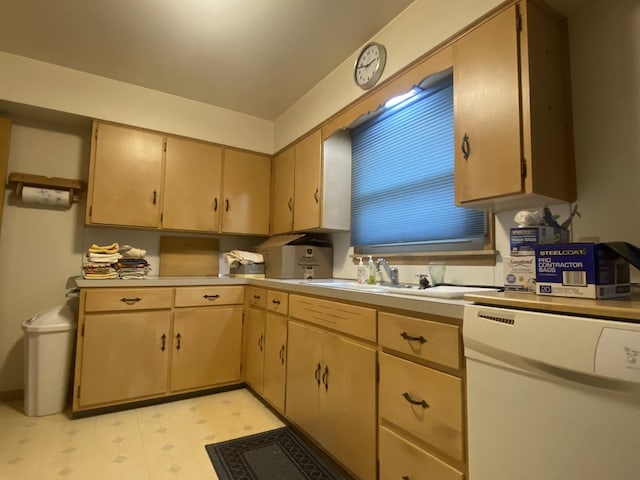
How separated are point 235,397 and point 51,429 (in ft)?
3.70

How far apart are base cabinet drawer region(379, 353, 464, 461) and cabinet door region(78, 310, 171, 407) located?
1.78m

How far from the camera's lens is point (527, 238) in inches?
48.1

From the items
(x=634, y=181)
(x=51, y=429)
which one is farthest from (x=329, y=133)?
(x=51, y=429)

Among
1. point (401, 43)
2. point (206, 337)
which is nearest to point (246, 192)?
point (206, 337)

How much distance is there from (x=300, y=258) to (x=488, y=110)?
1.70 m

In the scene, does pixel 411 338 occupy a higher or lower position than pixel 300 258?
lower

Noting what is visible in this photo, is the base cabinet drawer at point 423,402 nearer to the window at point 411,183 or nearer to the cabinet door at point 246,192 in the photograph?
the window at point 411,183

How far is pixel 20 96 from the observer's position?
243 cm

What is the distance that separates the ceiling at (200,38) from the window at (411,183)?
1.75 feet

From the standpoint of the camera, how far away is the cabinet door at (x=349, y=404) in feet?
4.84

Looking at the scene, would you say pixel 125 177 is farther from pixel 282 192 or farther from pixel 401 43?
pixel 401 43

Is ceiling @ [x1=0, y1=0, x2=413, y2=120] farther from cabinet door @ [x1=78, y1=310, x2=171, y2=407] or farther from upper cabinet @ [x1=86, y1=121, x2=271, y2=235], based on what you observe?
cabinet door @ [x1=78, y1=310, x2=171, y2=407]

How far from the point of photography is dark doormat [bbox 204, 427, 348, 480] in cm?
169

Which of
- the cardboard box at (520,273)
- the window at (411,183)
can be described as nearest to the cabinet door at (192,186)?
the window at (411,183)
